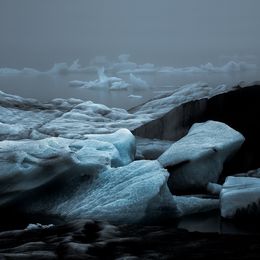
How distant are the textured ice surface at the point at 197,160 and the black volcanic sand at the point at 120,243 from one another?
148 centimetres

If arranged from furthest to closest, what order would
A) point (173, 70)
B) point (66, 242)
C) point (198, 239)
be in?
point (173, 70), point (198, 239), point (66, 242)

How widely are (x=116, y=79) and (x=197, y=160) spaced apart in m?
14.2

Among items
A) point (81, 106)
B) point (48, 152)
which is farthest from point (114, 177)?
point (81, 106)

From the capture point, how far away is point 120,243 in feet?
14.0

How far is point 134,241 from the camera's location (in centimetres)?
436

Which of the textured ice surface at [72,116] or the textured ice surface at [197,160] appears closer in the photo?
the textured ice surface at [197,160]

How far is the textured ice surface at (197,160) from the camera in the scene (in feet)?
21.2

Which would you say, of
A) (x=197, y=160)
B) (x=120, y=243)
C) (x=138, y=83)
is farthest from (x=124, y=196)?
(x=138, y=83)

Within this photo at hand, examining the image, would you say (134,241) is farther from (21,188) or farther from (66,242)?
(21,188)

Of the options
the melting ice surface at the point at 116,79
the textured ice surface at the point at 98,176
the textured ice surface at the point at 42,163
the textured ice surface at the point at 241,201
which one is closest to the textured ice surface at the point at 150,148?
the textured ice surface at the point at 98,176

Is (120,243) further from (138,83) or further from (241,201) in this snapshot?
(138,83)

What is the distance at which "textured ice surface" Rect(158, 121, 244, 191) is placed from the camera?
255 inches

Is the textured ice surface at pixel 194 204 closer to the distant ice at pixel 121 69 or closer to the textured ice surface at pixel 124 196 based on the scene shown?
the textured ice surface at pixel 124 196

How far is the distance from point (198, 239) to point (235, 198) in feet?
3.07
